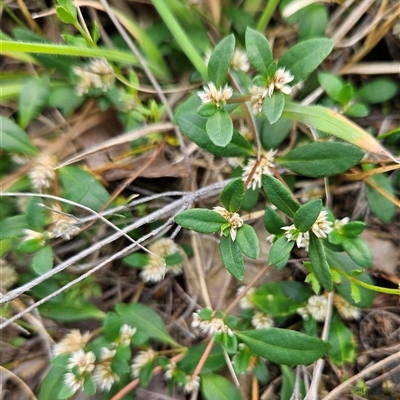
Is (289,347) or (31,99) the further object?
(31,99)

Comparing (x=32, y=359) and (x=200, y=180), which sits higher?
(x=200, y=180)

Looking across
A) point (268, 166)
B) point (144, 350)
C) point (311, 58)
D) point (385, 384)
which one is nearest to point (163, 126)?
point (268, 166)

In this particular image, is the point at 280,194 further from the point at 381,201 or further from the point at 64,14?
the point at 64,14

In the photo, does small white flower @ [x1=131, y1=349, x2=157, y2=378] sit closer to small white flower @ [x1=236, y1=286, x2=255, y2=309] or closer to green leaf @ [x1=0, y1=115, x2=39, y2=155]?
small white flower @ [x1=236, y1=286, x2=255, y2=309]

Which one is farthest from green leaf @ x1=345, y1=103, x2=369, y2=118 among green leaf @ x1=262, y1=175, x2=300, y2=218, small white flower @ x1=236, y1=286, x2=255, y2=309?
small white flower @ x1=236, y1=286, x2=255, y2=309

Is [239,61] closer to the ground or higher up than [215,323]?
higher up

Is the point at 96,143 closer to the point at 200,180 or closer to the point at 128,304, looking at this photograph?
the point at 200,180

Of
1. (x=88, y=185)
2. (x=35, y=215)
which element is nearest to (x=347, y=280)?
(x=88, y=185)

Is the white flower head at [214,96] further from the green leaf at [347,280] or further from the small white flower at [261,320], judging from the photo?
the small white flower at [261,320]
